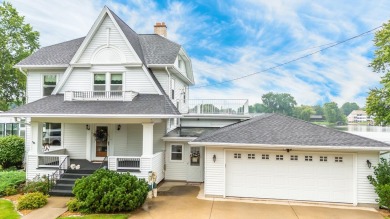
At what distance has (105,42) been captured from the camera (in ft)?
48.6

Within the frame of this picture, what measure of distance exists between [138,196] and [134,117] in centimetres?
385

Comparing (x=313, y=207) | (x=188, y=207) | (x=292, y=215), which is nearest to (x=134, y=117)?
(x=188, y=207)

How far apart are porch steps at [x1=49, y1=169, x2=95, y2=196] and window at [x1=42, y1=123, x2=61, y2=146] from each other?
3.65 meters

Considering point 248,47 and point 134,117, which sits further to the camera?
point 248,47

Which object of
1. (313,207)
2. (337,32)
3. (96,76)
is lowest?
(313,207)

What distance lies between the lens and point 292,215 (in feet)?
30.6

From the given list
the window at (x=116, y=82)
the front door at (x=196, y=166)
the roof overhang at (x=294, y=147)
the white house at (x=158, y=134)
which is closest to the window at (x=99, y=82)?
the white house at (x=158, y=134)

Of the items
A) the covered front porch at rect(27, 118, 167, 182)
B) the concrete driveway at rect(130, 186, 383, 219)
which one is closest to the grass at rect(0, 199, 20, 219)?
the covered front porch at rect(27, 118, 167, 182)

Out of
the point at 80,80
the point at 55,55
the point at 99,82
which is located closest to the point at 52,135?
the point at 80,80

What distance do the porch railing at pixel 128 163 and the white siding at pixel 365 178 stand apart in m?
9.99

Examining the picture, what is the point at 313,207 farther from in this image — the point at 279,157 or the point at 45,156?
the point at 45,156

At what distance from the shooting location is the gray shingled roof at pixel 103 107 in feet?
40.9

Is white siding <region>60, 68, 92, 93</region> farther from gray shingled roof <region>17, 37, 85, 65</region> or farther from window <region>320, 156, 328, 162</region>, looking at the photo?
window <region>320, 156, 328, 162</region>

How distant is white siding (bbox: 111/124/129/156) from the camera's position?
1473cm
